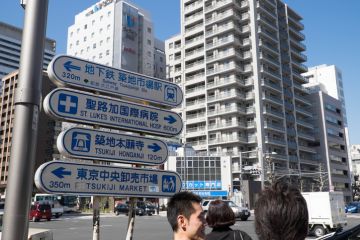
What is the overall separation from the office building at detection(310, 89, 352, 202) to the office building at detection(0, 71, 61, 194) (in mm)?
57196

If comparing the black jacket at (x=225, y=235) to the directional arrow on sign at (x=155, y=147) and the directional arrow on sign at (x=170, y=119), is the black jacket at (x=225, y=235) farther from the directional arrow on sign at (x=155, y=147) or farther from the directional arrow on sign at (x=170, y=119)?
the directional arrow on sign at (x=170, y=119)

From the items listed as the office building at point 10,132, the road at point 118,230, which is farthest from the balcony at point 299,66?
the road at point 118,230

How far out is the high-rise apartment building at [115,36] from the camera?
8125 cm

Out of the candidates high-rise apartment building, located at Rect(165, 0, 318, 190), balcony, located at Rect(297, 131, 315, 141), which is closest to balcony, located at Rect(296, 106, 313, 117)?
high-rise apartment building, located at Rect(165, 0, 318, 190)

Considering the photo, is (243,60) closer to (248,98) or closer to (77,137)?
(248,98)

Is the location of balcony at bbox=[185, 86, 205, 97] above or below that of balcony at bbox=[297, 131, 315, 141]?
above

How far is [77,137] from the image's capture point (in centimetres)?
→ 498

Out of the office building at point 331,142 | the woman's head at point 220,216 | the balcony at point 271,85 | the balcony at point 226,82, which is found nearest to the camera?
the woman's head at point 220,216

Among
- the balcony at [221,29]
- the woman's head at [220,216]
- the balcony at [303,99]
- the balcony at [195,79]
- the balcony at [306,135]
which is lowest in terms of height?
the woman's head at [220,216]

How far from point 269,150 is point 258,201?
216ft

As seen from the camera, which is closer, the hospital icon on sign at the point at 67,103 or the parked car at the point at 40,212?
the hospital icon on sign at the point at 67,103

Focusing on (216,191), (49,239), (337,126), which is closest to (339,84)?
(337,126)

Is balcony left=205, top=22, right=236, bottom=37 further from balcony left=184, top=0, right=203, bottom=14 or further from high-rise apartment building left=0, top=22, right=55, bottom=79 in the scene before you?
high-rise apartment building left=0, top=22, right=55, bottom=79

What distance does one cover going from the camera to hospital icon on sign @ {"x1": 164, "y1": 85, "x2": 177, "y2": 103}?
6.34 meters
